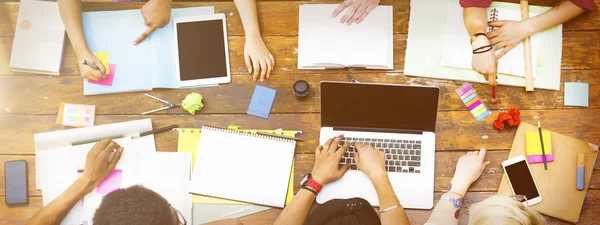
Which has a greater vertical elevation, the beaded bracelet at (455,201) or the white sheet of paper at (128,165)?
the white sheet of paper at (128,165)

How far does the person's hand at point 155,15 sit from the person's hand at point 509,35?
1.28m

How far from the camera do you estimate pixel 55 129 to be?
1.81 metres

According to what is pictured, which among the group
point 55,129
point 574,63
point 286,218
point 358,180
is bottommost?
point 286,218

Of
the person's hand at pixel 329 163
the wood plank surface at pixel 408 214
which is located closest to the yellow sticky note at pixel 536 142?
the wood plank surface at pixel 408 214

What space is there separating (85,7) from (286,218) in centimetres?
115

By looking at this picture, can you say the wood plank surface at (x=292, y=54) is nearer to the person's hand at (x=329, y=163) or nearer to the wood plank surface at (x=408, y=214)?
the person's hand at (x=329, y=163)

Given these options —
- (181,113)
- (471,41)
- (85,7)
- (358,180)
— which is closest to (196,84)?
(181,113)

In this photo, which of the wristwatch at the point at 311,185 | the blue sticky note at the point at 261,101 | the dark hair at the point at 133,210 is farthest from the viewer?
the blue sticky note at the point at 261,101

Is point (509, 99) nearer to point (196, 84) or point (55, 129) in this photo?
point (196, 84)

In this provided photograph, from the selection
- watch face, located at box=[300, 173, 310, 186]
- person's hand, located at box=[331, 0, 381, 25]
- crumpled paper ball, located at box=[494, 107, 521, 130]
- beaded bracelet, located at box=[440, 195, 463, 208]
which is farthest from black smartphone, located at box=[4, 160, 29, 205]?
crumpled paper ball, located at box=[494, 107, 521, 130]

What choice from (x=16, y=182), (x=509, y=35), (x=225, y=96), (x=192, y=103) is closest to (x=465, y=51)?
(x=509, y=35)

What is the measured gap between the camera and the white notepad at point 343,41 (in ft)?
6.01

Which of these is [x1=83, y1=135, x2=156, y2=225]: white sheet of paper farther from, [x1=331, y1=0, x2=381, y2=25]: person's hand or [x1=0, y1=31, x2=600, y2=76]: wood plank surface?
[x1=331, y1=0, x2=381, y2=25]: person's hand

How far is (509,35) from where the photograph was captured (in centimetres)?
184
